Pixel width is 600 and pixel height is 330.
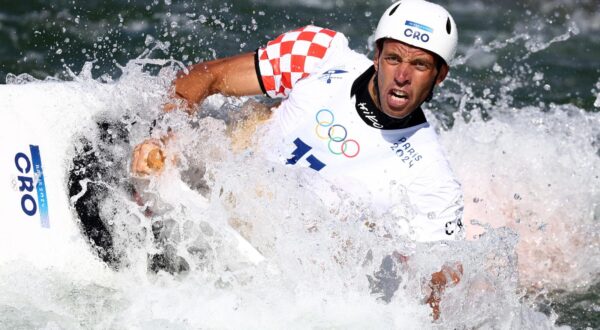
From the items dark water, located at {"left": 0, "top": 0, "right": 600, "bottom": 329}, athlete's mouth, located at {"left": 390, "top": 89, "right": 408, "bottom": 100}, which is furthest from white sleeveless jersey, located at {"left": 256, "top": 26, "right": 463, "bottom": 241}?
dark water, located at {"left": 0, "top": 0, "right": 600, "bottom": 329}

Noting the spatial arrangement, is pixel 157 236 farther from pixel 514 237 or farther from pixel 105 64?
pixel 105 64

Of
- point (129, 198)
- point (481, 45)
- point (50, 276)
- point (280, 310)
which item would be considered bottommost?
point (280, 310)

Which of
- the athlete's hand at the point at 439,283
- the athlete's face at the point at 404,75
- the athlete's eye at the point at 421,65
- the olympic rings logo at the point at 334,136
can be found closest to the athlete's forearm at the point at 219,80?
the olympic rings logo at the point at 334,136

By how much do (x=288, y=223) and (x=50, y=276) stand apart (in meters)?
1.06

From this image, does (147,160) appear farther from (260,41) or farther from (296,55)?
(260,41)

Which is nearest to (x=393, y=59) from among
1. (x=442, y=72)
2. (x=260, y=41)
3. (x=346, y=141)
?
(x=442, y=72)

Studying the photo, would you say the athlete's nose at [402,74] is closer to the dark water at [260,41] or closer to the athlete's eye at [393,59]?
the athlete's eye at [393,59]

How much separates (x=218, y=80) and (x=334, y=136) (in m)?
0.67

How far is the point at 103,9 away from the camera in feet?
25.5

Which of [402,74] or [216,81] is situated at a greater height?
[216,81]

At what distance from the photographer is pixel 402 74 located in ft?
14.5

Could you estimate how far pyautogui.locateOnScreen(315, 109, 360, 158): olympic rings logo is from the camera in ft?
15.4

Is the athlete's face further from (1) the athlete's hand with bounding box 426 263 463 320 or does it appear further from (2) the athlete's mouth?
(1) the athlete's hand with bounding box 426 263 463 320

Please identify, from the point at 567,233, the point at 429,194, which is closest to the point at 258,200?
the point at 429,194
